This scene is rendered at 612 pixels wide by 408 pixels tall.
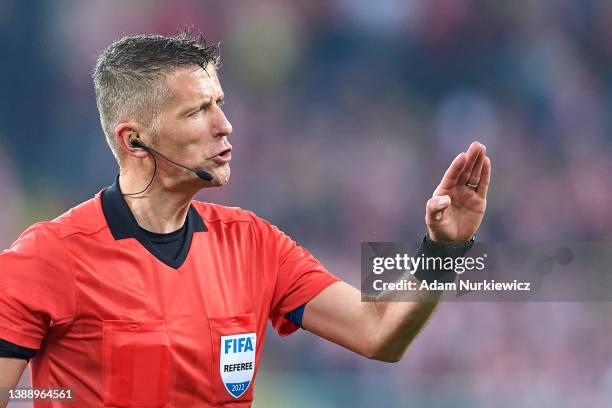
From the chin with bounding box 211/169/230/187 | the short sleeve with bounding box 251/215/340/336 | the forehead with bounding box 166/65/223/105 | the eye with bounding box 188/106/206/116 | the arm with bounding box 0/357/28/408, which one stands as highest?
the forehead with bounding box 166/65/223/105

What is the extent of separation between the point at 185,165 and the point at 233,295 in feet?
1.28

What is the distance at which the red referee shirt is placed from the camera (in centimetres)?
241

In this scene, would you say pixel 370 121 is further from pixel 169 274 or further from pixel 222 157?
pixel 169 274

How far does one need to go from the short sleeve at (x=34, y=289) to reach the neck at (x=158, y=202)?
0.28 m

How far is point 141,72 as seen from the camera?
265cm

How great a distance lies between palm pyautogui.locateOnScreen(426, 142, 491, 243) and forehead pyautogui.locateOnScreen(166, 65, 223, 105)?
71cm

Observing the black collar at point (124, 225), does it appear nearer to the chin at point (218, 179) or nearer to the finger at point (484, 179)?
the chin at point (218, 179)

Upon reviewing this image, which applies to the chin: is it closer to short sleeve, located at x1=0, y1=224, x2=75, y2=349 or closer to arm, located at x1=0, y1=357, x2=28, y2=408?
short sleeve, located at x1=0, y1=224, x2=75, y2=349

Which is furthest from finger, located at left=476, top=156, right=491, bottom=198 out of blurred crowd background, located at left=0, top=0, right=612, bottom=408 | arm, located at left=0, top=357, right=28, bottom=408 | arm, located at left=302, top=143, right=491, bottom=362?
blurred crowd background, located at left=0, top=0, right=612, bottom=408

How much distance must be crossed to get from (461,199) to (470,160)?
0.39 feet

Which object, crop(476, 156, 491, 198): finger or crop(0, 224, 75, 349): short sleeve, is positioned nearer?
crop(0, 224, 75, 349): short sleeve
